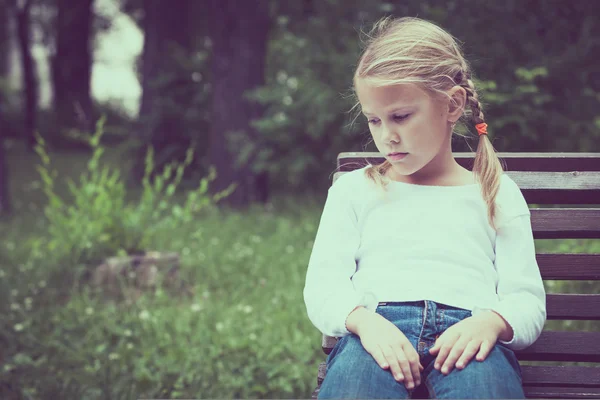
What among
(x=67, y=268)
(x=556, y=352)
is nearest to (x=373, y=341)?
(x=556, y=352)

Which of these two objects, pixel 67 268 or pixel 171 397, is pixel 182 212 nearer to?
pixel 67 268

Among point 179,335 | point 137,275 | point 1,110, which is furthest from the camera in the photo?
point 1,110

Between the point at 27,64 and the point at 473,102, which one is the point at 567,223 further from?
the point at 27,64

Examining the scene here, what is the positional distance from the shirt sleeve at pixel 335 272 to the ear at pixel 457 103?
0.35 metres

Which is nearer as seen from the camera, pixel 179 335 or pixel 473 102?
pixel 473 102

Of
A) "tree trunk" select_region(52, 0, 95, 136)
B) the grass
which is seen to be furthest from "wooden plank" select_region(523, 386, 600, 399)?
"tree trunk" select_region(52, 0, 95, 136)

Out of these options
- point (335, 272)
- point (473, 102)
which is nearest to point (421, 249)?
point (335, 272)

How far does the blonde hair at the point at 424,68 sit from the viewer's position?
189 cm

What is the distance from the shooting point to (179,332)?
3.74 metres

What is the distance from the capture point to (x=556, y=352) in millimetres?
2127

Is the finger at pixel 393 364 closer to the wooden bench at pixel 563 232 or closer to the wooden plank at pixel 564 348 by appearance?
the wooden bench at pixel 563 232

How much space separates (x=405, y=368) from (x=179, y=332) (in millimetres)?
2222

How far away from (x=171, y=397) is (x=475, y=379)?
6.07 ft

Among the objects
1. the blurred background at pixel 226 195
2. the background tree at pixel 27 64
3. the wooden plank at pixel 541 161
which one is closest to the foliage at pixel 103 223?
the blurred background at pixel 226 195
